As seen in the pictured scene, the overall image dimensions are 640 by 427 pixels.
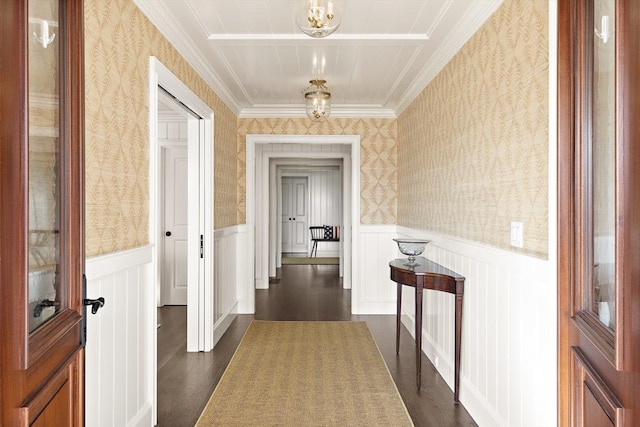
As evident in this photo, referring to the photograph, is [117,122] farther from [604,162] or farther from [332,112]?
[332,112]

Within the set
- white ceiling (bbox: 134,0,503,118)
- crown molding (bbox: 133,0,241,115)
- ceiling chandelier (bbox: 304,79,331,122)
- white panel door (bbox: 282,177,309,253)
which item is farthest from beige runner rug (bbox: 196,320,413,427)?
white panel door (bbox: 282,177,309,253)

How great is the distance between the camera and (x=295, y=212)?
12836 millimetres

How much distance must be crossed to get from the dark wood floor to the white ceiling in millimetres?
2335

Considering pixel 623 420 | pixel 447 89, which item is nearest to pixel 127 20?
pixel 447 89

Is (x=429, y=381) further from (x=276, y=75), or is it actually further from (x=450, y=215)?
(x=276, y=75)

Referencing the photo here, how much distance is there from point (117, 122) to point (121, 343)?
1082mm

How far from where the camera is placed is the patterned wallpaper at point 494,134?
1.98 metres

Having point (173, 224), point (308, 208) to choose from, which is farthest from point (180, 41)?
point (308, 208)

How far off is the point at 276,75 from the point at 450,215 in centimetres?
202

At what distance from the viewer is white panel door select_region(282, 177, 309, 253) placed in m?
12.8

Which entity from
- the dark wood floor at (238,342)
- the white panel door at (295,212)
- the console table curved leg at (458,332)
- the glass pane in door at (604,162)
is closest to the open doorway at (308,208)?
the white panel door at (295,212)

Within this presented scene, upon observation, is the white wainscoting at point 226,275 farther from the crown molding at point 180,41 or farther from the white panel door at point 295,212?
the white panel door at point 295,212

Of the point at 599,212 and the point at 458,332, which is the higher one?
the point at 599,212

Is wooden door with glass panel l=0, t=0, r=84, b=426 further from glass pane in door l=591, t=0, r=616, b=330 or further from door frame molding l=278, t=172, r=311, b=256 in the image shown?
door frame molding l=278, t=172, r=311, b=256
